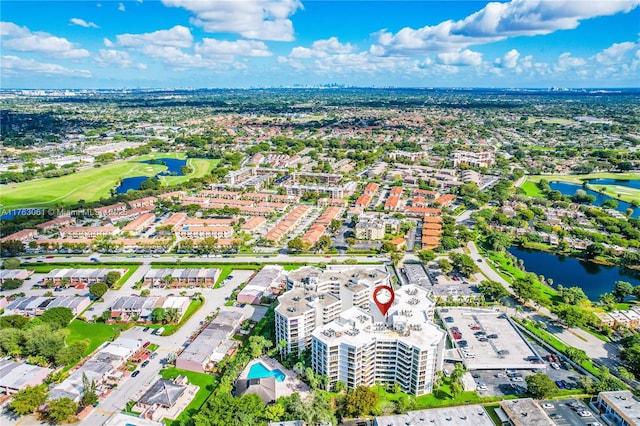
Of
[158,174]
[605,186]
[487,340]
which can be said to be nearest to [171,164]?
[158,174]

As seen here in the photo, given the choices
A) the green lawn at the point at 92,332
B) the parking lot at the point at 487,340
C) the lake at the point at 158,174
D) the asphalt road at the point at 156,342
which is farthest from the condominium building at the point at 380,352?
the lake at the point at 158,174

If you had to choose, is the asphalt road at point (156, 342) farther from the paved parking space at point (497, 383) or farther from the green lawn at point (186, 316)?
the paved parking space at point (497, 383)

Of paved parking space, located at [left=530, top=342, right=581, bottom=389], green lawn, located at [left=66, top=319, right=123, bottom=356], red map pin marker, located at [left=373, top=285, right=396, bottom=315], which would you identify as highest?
red map pin marker, located at [left=373, top=285, right=396, bottom=315]

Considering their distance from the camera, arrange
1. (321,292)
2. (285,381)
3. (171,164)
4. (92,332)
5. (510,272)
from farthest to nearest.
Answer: (171,164) → (510,272) → (92,332) → (321,292) → (285,381)

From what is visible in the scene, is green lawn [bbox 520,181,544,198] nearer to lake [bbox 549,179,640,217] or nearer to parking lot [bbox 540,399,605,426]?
lake [bbox 549,179,640,217]

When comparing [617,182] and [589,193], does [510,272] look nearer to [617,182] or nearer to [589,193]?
[589,193]

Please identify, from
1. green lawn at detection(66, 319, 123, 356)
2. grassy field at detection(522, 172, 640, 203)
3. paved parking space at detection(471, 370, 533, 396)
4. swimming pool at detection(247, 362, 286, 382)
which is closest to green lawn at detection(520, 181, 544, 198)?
grassy field at detection(522, 172, 640, 203)

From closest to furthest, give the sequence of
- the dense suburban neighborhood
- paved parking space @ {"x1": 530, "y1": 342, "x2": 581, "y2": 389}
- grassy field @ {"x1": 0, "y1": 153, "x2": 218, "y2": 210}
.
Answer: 1. the dense suburban neighborhood
2. paved parking space @ {"x1": 530, "y1": 342, "x2": 581, "y2": 389}
3. grassy field @ {"x1": 0, "y1": 153, "x2": 218, "y2": 210}
